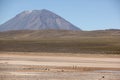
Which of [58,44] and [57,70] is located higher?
[58,44]

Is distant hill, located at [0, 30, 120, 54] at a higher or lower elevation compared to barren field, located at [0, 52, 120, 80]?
higher

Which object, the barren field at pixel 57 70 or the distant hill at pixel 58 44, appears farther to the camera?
the distant hill at pixel 58 44

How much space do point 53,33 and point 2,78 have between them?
4458 inches

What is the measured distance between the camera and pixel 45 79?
21312 mm

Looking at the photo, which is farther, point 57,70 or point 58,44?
point 58,44

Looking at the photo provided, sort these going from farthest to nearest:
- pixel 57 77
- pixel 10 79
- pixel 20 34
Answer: pixel 20 34, pixel 57 77, pixel 10 79

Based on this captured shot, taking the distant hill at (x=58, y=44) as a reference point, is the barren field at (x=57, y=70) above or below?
below

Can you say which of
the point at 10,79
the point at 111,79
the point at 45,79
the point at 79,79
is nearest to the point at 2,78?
the point at 10,79

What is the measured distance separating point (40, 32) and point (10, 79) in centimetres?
11419

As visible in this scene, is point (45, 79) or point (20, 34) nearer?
point (45, 79)

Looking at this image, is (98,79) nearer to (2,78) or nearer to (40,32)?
(2,78)

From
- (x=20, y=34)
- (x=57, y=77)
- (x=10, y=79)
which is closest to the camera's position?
(x=10, y=79)

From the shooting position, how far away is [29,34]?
132500 mm

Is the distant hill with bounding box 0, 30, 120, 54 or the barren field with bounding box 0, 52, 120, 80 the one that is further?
the distant hill with bounding box 0, 30, 120, 54
